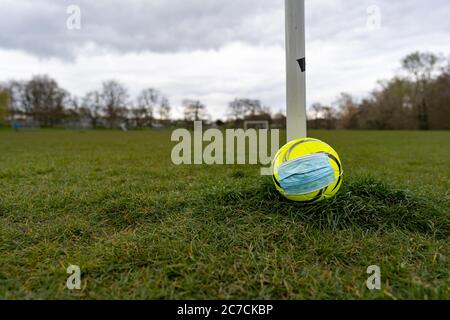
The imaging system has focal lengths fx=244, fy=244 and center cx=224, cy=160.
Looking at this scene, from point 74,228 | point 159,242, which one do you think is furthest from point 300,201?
point 74,228

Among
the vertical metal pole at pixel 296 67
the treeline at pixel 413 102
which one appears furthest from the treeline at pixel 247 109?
the vertical metal pole at pixel 296 67

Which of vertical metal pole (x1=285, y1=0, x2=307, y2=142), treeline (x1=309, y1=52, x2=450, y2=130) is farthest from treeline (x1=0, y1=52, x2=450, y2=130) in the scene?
vertical metal pole (x1=285, y1=0, x2=307, y2=142)

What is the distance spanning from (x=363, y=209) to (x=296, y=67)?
156cm

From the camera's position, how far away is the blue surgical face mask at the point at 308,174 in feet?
7.07

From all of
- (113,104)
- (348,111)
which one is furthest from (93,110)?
(348,111)

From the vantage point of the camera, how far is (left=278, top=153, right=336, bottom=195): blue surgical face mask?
2154 millimetres

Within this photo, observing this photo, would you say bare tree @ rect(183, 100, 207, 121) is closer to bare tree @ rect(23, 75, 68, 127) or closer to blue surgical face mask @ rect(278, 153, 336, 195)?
bare tree @ rect(23, 75, 68, 127)

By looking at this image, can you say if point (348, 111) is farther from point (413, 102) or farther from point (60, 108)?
point (60, 108)

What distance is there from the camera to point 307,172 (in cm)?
215

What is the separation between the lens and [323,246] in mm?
1821

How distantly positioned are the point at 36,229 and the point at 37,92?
70424 millimetres

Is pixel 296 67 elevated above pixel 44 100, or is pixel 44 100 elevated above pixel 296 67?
pixel 44 100

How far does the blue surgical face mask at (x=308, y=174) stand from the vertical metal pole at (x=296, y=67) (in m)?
0.49
